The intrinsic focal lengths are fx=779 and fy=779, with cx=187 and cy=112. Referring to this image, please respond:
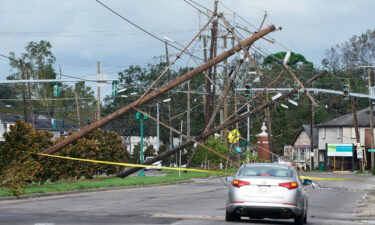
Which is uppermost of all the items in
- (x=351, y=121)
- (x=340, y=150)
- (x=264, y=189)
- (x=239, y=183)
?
(x=351, y=121)

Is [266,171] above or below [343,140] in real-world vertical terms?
below

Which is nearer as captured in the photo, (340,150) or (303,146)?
(340,150)

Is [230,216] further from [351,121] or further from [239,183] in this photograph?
[351,121]

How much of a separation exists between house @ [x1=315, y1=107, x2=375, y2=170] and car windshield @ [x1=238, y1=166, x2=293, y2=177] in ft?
258

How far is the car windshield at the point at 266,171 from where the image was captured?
1736cm

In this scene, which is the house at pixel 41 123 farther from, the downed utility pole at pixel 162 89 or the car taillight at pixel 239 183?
the car taillight at pixel 239 183

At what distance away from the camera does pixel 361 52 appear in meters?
96.7

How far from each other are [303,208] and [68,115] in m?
112

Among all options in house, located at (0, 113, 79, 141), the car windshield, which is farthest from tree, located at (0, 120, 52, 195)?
house, located at (0, 113, 79, 141)

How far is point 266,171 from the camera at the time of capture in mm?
17500

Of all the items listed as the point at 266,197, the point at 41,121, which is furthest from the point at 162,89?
the point at 41,121

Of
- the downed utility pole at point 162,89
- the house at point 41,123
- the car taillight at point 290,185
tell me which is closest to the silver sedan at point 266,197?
the car taillight at point 290,185

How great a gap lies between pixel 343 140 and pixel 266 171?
83696 millimetres

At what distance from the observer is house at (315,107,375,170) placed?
314 feet
